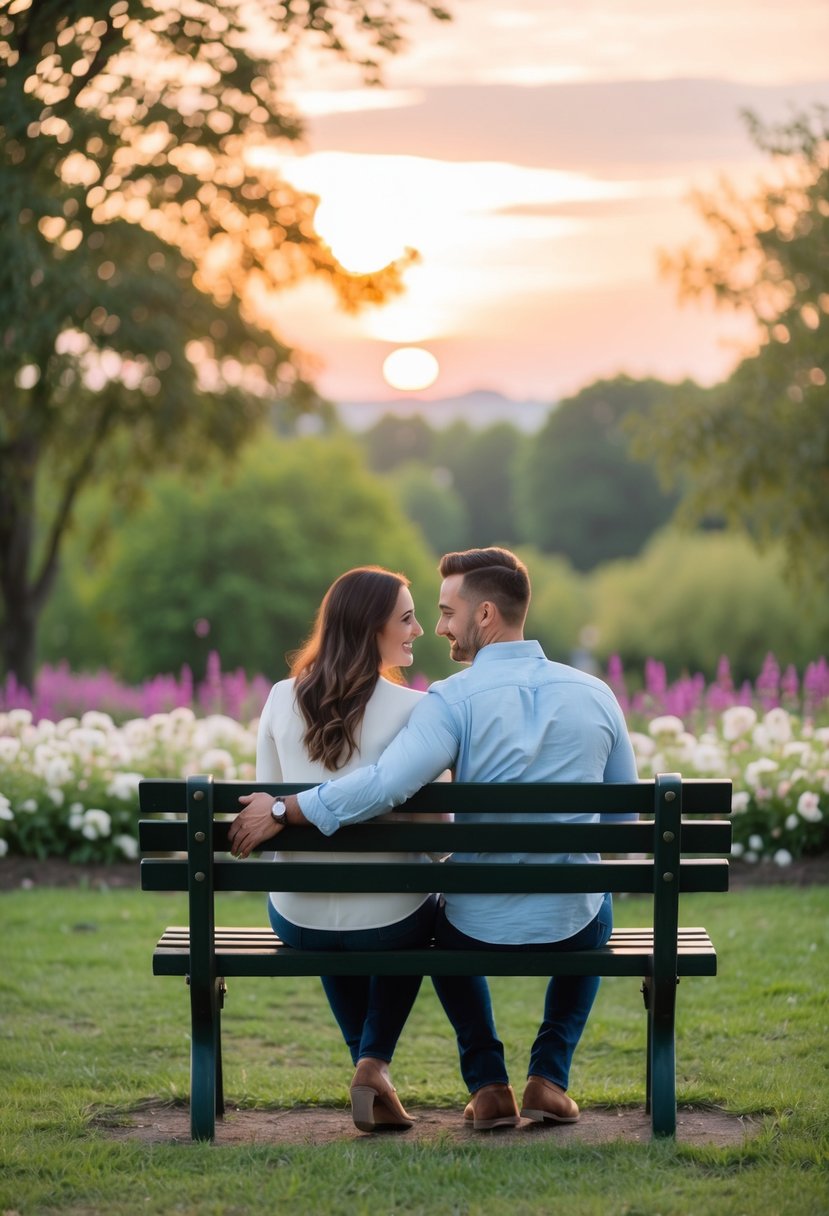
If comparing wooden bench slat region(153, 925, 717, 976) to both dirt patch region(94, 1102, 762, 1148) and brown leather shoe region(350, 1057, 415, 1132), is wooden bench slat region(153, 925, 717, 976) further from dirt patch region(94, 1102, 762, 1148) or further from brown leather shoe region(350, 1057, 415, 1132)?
dirt patch region(94, 1102, 762, 1148)

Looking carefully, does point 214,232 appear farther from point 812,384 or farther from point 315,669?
point 315,669

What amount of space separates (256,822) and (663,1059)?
4.11ft

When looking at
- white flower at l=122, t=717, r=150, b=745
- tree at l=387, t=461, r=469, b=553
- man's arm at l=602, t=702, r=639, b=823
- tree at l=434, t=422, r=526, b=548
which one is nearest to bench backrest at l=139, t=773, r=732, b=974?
man's arm at l=602, t=702, r=639, b=823

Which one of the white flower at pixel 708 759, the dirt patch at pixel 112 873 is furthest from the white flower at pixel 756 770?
the dirt patch at pixel 112 873

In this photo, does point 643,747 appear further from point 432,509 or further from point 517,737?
point 432,509

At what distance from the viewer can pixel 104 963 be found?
243 inches

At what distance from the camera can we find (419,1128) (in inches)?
160

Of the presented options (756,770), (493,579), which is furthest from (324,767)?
(756,770)

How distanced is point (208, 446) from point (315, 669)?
45.4 ft

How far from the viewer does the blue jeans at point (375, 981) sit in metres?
3.94

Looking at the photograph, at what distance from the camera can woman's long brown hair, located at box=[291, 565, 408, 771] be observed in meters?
3.95

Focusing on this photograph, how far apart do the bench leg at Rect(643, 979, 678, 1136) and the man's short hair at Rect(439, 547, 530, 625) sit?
106 cm

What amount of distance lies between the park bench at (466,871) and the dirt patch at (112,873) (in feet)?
11.9

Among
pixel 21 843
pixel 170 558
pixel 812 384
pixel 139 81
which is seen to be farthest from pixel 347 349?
pixel 21 843
